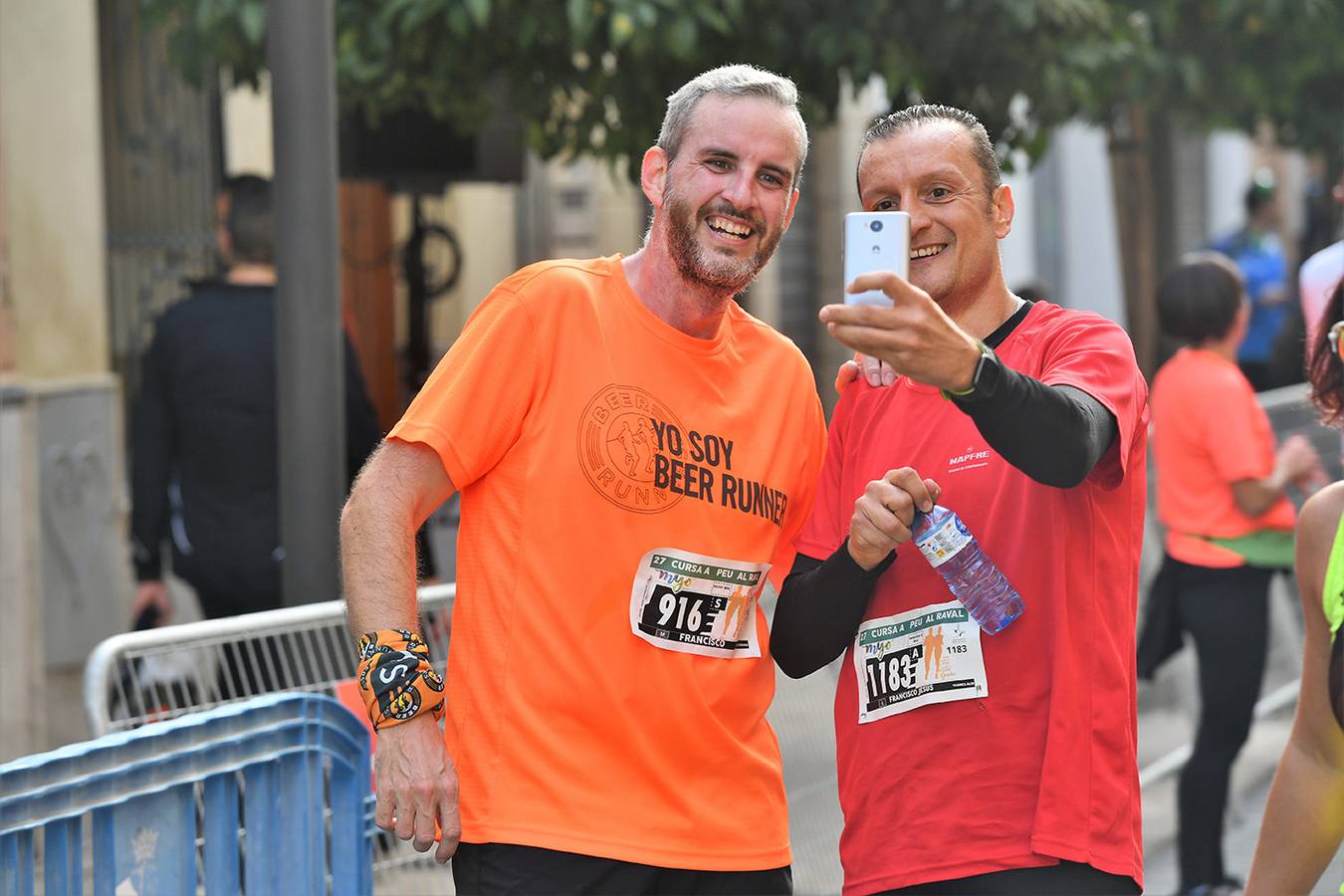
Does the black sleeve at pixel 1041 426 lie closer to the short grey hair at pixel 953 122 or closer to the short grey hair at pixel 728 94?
the short grey hair at pixel 953 122

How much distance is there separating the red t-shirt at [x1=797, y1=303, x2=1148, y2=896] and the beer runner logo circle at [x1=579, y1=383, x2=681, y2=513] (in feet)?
1.16

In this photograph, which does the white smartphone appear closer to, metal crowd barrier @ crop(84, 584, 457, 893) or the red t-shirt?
the red t-shirt

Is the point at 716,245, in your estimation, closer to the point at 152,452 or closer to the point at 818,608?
the point at 818,608

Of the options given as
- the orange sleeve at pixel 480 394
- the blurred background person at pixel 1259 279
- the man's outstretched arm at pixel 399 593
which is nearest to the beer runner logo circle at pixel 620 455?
the orange sleeve at pixel 480 394

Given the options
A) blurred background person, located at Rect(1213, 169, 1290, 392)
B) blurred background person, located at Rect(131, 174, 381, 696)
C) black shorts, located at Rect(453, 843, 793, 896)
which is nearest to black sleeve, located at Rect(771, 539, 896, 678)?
black shorts, located at Rect(453, 843, 793, 896)

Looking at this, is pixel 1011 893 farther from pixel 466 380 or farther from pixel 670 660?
pixel 466 380

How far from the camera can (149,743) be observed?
9.73 ft

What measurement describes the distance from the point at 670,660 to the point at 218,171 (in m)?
6.26

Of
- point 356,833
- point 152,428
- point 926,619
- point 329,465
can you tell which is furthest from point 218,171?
point 926,619

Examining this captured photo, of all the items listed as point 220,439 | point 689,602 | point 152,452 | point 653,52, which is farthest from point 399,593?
point 653,52

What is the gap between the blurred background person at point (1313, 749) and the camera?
2629 mm

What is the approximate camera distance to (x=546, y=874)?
2961mm

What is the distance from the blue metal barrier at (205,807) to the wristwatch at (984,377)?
4.42 feet

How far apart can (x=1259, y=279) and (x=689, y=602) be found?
10717mm
